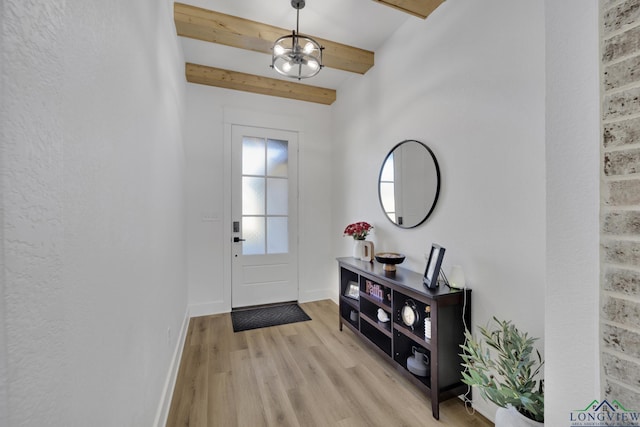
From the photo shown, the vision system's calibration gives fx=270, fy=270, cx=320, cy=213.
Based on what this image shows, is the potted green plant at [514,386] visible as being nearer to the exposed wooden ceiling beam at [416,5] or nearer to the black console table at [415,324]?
the black console table at [415,324]

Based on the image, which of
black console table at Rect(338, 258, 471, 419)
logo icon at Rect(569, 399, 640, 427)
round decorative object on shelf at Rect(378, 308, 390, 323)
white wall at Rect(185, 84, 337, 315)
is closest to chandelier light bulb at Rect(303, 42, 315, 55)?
white wall at Rect(185, 84, 337, 315)

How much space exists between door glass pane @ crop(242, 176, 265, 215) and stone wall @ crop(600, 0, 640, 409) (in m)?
3.18

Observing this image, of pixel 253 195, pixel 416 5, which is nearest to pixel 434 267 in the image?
pixel 416 5

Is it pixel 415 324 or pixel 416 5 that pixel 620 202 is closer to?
pixel 415 324

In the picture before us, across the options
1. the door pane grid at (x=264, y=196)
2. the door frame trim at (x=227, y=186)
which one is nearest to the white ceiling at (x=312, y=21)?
the door frame trim at (x=227, y=186)

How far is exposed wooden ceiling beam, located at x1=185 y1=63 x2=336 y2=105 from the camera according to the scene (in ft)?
10.2

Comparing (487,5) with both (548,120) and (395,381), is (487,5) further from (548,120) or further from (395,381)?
(395,381)

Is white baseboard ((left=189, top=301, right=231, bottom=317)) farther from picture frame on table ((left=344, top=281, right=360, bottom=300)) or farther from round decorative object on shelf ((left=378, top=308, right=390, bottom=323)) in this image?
round decorative object on shelf ((left=378, top=308, right=390, bottom=323))

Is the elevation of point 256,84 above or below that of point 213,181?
above

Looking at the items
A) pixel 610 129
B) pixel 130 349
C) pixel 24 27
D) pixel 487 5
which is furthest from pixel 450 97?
pixel 130 349

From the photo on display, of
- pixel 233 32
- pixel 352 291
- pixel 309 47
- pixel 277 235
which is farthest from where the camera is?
pixel 277 235

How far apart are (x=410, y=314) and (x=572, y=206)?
1315mm

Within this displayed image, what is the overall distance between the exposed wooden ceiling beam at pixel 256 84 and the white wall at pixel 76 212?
189 cm

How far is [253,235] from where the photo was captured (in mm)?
3514
